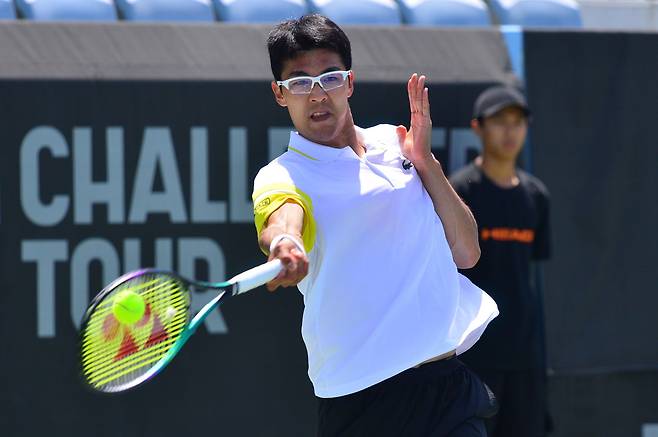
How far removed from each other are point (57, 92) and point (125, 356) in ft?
8.64

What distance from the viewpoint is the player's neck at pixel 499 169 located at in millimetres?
5203

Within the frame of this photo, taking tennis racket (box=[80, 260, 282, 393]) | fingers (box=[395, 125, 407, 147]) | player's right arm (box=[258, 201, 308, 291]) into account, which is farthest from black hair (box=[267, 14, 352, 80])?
tennis racket (box=[80, 260, 282, 393])

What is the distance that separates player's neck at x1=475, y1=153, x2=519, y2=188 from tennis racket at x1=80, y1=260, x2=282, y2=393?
2.79 metres

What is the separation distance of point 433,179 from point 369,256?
0.92 feet

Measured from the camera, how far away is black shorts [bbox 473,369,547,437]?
5.04 meters

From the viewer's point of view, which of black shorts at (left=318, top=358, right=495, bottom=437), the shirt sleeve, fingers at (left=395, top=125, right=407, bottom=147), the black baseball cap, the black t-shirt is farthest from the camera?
the black baseball cap

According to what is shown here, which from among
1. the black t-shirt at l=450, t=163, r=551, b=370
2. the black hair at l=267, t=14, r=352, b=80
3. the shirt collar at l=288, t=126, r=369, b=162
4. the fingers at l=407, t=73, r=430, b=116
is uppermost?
the black hair at l=267, t=14, r=352, b=80

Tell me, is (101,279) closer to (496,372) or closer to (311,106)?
(496,372)

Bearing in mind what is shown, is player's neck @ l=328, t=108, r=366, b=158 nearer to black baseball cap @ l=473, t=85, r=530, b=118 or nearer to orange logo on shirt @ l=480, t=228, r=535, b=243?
orange logo on shirt @ l=480, t=228, r=535, b=243

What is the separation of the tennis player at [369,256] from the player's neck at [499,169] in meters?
2.24

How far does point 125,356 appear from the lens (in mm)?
2625

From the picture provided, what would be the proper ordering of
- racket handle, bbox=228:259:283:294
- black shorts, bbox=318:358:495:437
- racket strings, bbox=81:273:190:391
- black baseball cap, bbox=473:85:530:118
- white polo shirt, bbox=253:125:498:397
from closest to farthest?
racket handle, bbox=228:259:283:294, racket strings, bbox=81:273:190:391, white polo shirt, bbox=253:125:498:397, black shorts, bbox=318:358:495:437, black baseball cap, bbox=473:85:530:118

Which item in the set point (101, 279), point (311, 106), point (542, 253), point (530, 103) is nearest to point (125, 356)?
point (311, 106)

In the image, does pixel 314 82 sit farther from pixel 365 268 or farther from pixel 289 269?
pixel 289 269
